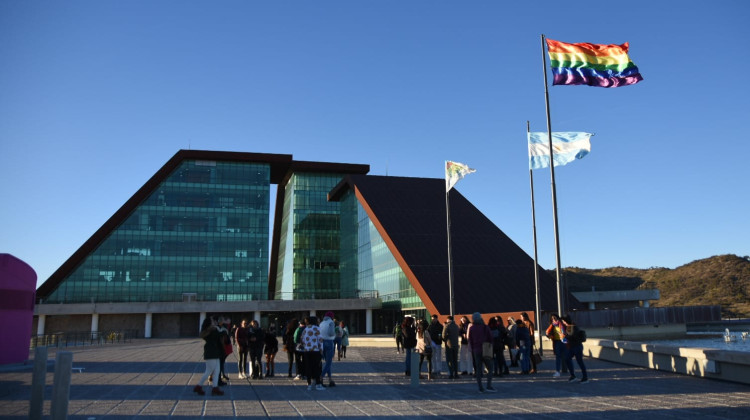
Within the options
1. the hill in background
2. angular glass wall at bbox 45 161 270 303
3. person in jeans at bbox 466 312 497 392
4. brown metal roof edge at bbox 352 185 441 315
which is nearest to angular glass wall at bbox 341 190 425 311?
brown metal roof edge at bbox 352 185 441 315

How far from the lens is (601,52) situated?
64.6ft

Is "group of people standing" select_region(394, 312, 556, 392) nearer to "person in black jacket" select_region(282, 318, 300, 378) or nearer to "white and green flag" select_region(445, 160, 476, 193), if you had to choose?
"person in black jacket" select_region(282, 318, 300, 378)

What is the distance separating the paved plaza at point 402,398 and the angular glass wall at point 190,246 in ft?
177

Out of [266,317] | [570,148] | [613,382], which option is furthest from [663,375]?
[266,317]

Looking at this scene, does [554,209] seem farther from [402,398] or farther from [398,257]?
[398,257]

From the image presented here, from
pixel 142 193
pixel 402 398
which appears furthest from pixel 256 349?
pixel 142 193

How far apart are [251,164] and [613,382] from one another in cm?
6606

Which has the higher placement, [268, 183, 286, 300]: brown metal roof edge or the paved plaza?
[268, 183, 286, 300]: brown metal roof edge

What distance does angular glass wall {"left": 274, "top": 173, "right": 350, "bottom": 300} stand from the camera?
2987 inches

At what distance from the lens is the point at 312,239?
76.8 meters

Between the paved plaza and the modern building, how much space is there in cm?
2740

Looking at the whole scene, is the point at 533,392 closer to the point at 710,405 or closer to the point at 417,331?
the point at 710,405

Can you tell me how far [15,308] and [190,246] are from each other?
52367 millimetres

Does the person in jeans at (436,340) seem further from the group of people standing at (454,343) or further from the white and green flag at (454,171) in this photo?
the white and green flag at (454,171)
